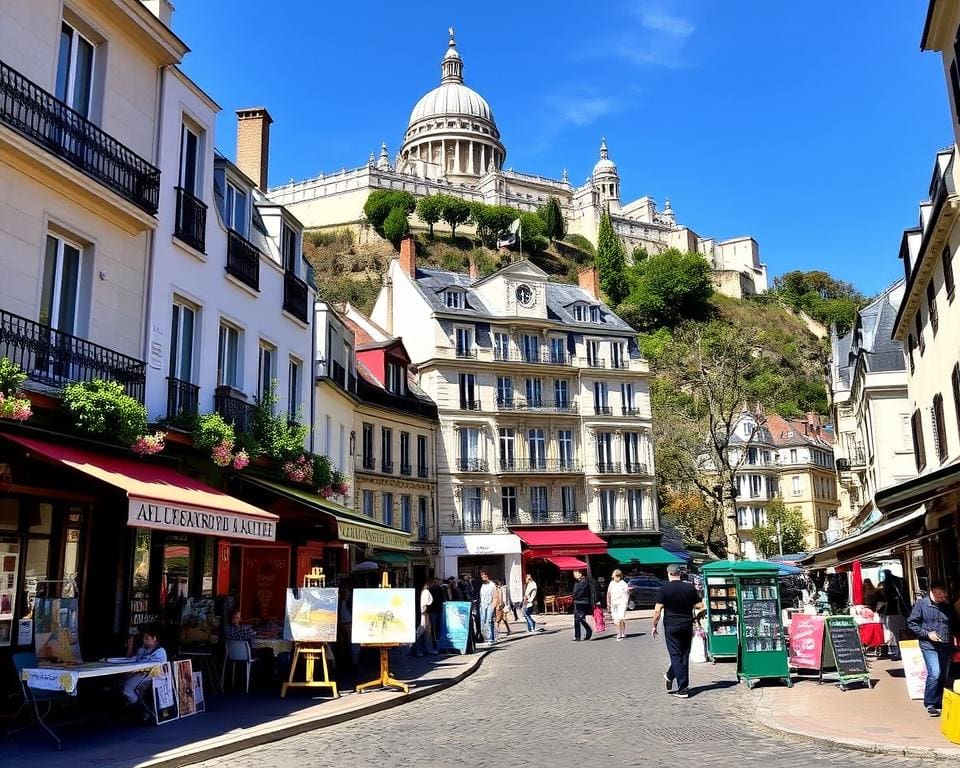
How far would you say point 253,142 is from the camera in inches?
818

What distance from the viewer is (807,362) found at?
96.8 m

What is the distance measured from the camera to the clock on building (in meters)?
43.0

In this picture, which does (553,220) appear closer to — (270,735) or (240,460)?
(240,460)

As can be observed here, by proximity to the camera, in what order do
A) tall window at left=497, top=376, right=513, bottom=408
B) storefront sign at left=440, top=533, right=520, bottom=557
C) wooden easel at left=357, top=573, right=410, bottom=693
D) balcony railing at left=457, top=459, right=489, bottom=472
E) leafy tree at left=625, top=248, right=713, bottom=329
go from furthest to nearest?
leafy tree at left=625, top=248, right=713, bottom=329
tall window at left=497, top=376, right=513, bottom=408
balcony railing at left=457, top=459, right=489, bottom=472
storefront sign at left=440, top=533, right=520, bottom=557
wooden easel at left=357, top=573, right=410, bottom=693

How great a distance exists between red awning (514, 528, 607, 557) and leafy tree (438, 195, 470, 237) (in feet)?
195

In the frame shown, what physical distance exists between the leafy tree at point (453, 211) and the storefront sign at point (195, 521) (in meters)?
85.1

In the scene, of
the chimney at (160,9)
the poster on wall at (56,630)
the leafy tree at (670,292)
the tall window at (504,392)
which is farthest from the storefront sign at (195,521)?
the leafy tree at (670,292)

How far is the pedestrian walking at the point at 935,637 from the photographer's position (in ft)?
32.5

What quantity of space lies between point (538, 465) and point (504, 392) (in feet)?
12.3

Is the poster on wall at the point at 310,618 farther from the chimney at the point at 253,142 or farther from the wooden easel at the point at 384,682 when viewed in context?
the chimney at the point at 253,142

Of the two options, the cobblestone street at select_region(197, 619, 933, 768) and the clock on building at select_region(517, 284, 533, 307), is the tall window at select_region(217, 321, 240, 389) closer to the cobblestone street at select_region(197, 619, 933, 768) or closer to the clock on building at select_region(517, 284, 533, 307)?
the cobblestone street at select_region(197, 619, 933, 768)

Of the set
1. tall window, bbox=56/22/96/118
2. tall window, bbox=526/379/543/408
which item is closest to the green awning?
tall window, bbox=526/379/543/408

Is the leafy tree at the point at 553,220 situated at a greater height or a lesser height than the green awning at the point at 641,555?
greater

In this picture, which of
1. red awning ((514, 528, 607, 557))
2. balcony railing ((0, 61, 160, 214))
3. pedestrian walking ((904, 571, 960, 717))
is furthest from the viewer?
red awning ((514, 528, 607, 557))
